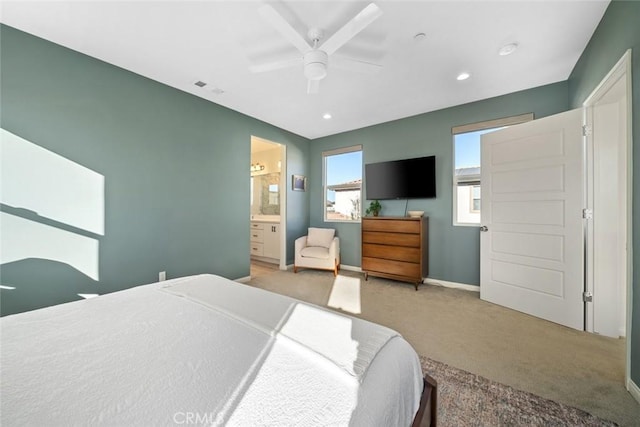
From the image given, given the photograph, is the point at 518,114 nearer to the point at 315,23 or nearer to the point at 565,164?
the point at 565,164

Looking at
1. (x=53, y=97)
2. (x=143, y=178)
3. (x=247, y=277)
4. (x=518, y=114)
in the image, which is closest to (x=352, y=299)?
(x=247, y=277)

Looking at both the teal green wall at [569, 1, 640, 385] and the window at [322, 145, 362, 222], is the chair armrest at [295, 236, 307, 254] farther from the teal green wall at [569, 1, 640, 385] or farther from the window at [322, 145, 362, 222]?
the teal green wall at [569, 1, 640, 385]

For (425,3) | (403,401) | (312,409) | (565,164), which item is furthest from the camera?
(565,164)

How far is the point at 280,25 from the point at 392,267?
3231 mm

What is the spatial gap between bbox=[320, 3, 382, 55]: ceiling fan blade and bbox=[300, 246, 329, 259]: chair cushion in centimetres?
304

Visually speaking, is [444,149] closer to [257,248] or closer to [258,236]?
[258,236]

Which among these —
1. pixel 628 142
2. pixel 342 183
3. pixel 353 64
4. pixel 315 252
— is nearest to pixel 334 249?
pixel 315 252

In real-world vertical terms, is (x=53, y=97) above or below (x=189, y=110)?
below

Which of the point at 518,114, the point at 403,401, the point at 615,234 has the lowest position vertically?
the point at 403,401

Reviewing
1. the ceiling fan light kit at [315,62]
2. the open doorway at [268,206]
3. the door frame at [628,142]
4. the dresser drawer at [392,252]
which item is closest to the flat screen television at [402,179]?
the dresser drawer at [392,252]

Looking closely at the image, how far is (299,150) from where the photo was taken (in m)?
4.97

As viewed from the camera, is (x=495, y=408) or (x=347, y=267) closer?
(x=495, y=408)

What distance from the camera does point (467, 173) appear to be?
3580 millimetres

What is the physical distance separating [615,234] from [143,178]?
4.68 meters
